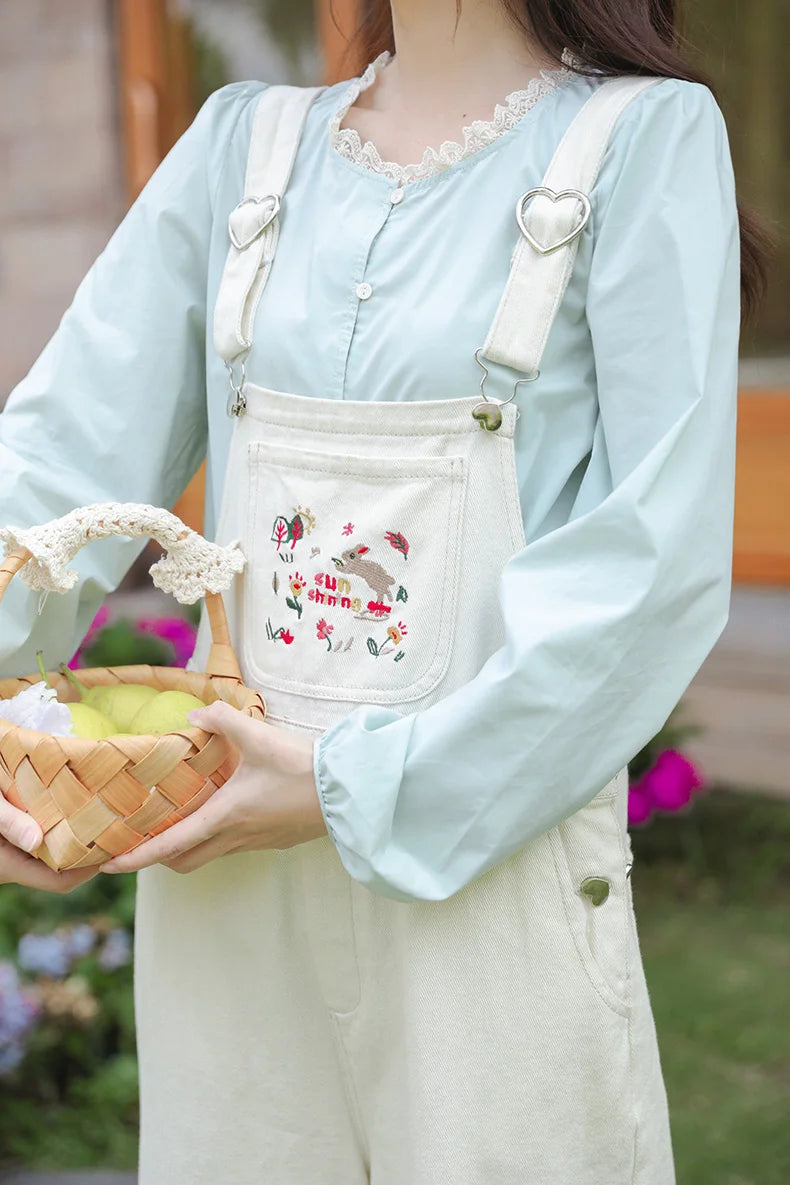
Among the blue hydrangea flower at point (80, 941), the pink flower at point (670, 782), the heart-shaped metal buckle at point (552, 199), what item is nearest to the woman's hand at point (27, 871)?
the heart-shaped metal buckle at point (552, 199)

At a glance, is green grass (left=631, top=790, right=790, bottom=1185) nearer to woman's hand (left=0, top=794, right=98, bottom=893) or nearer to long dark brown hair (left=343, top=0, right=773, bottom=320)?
woman's hand (left=0, top=794, right=98, bottom=893)

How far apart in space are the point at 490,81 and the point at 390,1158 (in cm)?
97

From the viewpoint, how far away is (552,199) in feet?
3.46

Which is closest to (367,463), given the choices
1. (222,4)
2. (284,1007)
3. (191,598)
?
(191,598)

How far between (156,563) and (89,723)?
0.15m

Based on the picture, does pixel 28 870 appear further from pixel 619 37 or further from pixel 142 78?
pixel 142 78

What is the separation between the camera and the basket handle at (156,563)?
111 cm

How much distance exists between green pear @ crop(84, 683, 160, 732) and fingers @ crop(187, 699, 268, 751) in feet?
0.44


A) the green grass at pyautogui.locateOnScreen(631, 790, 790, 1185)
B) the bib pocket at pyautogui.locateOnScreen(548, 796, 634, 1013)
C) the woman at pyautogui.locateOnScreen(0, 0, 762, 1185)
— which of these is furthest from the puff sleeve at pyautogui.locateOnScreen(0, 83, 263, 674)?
the green grass at pyautogui.locateOnScreen(631, 790, 790, 1185)

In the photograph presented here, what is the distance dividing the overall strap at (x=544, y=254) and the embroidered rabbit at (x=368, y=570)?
200 mm

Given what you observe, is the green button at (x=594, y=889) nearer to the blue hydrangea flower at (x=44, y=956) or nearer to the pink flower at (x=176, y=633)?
the blue hydrangea flower at (x=44, y=956)

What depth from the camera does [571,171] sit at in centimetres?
106

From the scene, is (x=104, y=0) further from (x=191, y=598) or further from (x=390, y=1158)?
(x=390, y=1158)

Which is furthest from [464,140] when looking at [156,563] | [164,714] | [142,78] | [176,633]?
[142,78]
